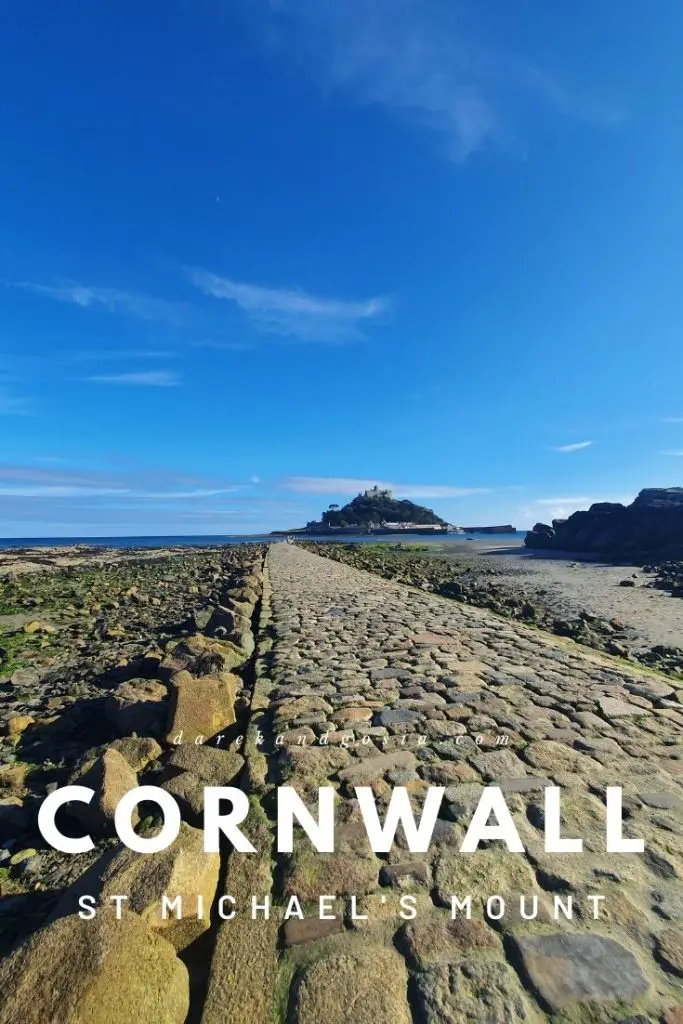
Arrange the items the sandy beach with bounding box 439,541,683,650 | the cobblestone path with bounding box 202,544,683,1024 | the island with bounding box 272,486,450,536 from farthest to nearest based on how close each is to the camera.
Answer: the island with bounding box 272,486,450,536 < the sandy beach with bounding box 439,541,683,650 < the cobblestone path with bounding box 202,544,683,1024

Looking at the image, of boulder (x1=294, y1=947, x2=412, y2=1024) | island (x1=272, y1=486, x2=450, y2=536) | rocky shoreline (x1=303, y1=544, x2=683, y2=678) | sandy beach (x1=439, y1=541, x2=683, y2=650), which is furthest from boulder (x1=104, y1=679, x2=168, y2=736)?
island (x1=272, y1=486, x2=450, y2=536)

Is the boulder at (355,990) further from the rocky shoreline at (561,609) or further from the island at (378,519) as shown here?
the island at (378,519)

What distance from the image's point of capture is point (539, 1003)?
2.08m

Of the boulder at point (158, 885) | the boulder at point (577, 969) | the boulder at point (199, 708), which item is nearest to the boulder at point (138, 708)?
the boulder at point (199, 708)

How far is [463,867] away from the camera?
292 centimetres

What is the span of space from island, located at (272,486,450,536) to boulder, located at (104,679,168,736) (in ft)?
396

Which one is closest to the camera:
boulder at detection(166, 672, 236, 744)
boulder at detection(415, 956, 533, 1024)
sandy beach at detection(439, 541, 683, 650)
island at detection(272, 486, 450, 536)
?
boulder at detection(415, 956, 533, 1024)

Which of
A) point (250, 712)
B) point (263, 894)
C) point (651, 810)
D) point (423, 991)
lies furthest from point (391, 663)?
point (423, 991)

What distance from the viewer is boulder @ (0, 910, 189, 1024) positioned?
74.7 inches

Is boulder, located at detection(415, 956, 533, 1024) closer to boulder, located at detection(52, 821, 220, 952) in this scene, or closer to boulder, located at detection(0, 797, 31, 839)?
boulder, located at detection(52, 821, 220, 952)

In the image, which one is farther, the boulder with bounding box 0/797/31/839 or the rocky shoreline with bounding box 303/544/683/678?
the rocky shoreline with bounding box 303/544/683/678

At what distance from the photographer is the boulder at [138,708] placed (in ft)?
17.1

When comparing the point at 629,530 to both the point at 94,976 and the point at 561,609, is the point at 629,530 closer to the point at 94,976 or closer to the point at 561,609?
the point at 561,609

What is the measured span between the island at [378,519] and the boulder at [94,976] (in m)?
124
